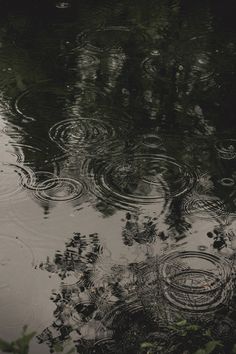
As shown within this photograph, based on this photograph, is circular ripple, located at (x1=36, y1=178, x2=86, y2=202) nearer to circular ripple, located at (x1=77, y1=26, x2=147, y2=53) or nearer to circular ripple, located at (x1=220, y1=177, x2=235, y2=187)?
circular ripple, located at (x1=220, y1=177, x2=235, y2=187)

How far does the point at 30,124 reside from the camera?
15.7 feet

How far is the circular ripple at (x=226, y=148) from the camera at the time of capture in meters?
4.37

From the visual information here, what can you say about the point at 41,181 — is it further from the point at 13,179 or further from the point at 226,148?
the point at 226,148

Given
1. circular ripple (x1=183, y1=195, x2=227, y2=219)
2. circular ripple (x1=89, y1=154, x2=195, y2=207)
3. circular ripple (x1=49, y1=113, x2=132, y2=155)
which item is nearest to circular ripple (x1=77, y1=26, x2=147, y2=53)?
circular ripple (x1=49, y1=113, x2=132, y2=155)

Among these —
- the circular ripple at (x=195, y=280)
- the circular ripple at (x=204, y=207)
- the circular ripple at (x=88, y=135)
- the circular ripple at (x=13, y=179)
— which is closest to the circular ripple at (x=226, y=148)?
the circular ripple at (x=204, y=207)

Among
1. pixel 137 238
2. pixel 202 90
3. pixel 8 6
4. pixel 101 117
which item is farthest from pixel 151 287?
pixel 8 6

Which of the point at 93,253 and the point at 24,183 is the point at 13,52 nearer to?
the point at 24,183

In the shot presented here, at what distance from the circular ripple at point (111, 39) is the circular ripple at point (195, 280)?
3.57m

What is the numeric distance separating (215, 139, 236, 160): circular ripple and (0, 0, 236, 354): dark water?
0.01 metres

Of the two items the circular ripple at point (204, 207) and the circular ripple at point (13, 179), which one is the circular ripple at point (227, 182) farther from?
the circular ripple at point (13, 179)

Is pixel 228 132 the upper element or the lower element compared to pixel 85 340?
upper

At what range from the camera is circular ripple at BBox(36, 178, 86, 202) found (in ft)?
12.7

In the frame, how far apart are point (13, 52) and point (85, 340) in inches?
168

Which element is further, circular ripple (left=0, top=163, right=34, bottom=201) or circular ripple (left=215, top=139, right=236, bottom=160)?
circular ripple (left=215, top=139, right=236, bottom=160)
